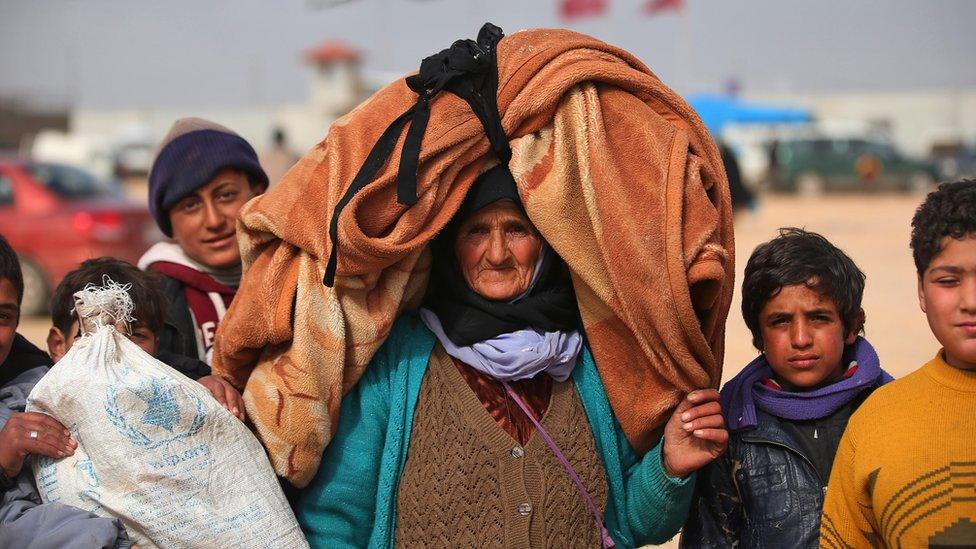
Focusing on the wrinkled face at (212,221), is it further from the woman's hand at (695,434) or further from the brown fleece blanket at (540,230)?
the woman's hand at (695,434)

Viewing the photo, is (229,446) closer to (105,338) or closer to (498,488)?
(105,338)

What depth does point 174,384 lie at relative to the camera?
2.53m

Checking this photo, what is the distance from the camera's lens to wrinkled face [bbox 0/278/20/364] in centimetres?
270

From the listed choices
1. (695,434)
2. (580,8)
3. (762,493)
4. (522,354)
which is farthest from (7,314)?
(580,8)

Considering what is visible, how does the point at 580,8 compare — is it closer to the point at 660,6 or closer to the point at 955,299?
the point at 660,6

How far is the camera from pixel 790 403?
2807 millimetres

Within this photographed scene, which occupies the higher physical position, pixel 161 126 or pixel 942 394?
pixel 161 126

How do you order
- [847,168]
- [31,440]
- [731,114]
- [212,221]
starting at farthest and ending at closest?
[847,168] → [731,114] → [212,221] → [31,440]

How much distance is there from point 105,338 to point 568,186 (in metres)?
1.12

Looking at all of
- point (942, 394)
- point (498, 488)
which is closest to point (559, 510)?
point (498, 488)

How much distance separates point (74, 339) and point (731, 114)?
75.8ft

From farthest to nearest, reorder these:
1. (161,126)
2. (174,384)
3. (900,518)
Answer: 1. (161,126)
2. (174,384)
3. (900,518)

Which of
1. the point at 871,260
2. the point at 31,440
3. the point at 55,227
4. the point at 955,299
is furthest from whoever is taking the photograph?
the point at 871,260

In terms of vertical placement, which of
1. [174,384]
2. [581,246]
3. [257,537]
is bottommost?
[257,537]
